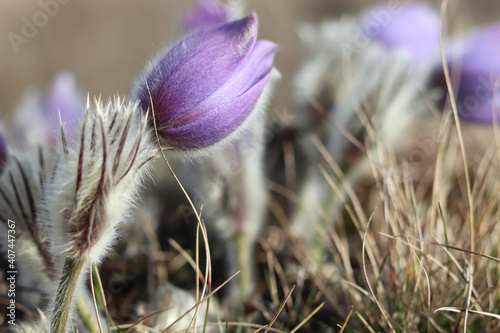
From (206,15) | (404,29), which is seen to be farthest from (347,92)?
(206,15)

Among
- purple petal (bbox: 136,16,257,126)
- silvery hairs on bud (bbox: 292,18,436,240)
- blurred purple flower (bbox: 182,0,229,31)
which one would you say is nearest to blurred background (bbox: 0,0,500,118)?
silvery hairs on bud (bbox: 292,18,436,240)

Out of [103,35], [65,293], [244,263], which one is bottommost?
[244,263]

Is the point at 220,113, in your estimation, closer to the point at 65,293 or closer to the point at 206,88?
the point at 206,88

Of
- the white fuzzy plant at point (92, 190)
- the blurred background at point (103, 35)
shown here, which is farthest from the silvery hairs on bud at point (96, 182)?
the blurred background at point (103, 35)

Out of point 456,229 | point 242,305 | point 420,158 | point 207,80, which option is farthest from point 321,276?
point 420,158

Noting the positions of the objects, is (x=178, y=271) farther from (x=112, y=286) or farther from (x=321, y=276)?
(x=321, y=276)

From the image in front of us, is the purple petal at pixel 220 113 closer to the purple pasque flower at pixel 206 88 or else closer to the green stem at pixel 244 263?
the purple pasque flower at pixel 206 88
